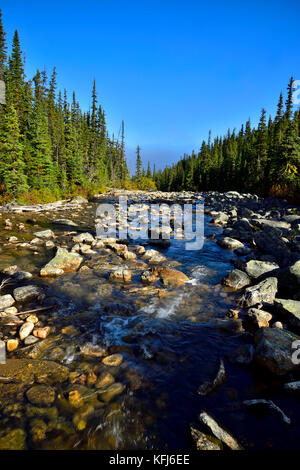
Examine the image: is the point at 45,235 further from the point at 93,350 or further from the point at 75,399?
the point at 75,399

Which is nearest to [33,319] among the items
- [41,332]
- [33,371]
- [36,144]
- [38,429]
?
[41,332]

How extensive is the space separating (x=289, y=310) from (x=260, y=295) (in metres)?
0.78

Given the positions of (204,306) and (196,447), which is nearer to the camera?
(196,447)

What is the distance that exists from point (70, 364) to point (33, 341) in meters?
0.92

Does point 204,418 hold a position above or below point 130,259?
below

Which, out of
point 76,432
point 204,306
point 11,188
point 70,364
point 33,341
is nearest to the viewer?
point 76,432

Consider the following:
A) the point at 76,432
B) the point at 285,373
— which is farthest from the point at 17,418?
the point at 285,373

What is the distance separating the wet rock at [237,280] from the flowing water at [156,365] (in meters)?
0.35

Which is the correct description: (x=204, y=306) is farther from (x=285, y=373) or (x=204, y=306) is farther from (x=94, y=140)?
(x=94, y=140)

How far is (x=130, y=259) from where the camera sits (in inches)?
335

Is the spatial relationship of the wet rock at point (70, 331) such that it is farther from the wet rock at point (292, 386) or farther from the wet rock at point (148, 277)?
the wet rock at point (292, 386)

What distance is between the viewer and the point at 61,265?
7.12 m
